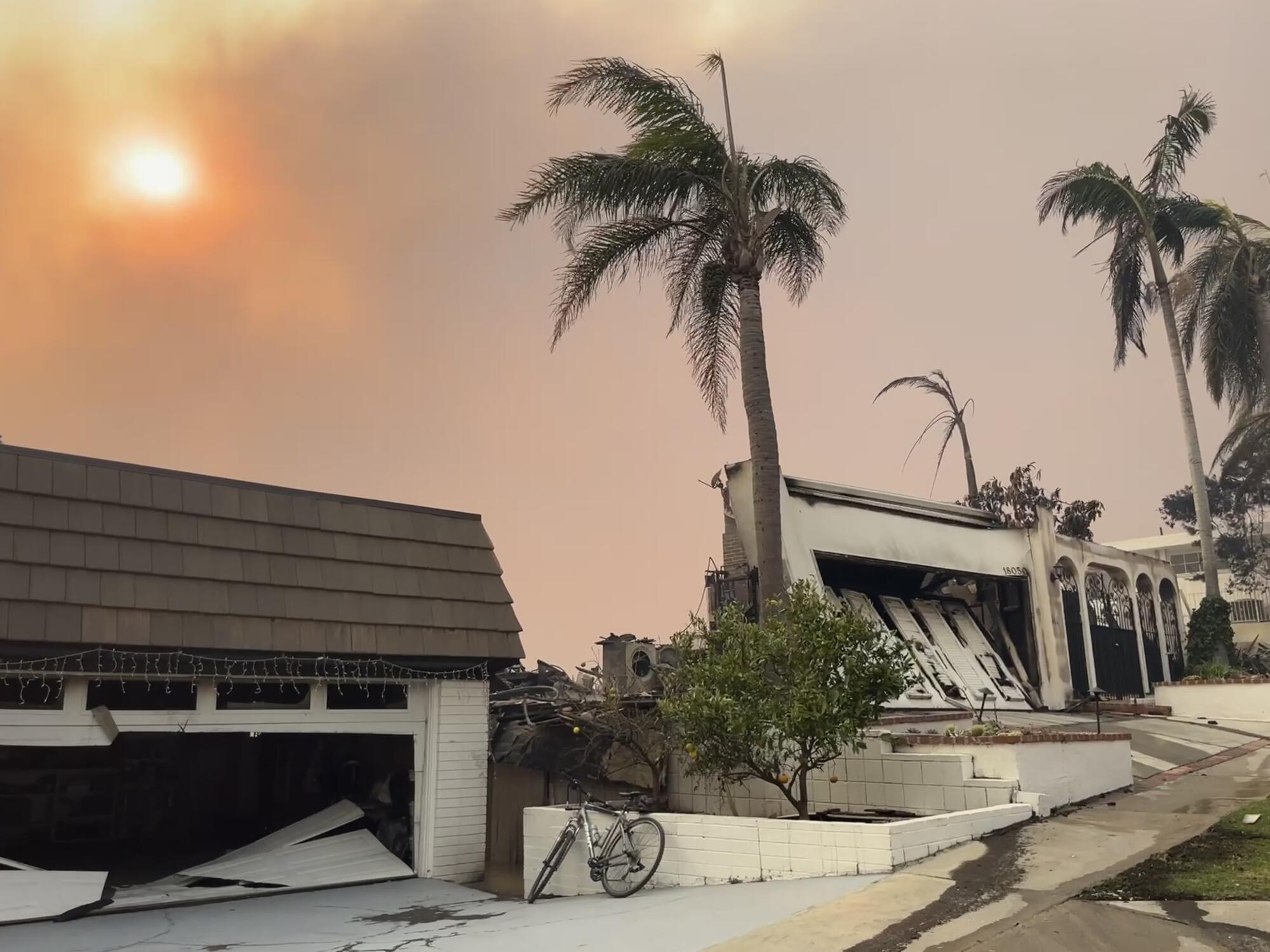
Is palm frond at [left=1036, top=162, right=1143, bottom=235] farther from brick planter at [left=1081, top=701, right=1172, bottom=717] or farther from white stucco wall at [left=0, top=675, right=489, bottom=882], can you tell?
white stucco wall at [left=0, top=675, right=489, bottom=882]

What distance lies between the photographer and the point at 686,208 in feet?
50.5

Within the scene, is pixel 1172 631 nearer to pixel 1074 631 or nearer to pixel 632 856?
pixel 1074 631

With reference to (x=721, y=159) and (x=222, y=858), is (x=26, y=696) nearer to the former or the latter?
(x=222, y=858)

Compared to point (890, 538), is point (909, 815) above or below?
below

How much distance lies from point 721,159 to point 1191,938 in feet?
39.5

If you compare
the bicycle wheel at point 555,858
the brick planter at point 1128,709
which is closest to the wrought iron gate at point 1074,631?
the brick planter at point 1128,709

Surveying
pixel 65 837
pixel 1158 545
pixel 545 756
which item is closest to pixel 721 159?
pixel 545 756

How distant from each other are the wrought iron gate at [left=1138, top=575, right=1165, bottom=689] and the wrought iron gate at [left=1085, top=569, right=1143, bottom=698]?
557 mm

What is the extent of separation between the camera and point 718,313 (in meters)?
16.2

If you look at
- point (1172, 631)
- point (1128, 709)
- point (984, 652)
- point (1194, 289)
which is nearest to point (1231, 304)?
point (1194, 289)

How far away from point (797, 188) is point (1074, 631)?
11909mm

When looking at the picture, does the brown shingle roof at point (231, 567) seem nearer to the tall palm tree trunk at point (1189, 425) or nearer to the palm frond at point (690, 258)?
the palm frond at point (690, 258)

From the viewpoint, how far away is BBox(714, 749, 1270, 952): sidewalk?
599cm

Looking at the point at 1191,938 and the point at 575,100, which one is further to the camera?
the point at 575,100
